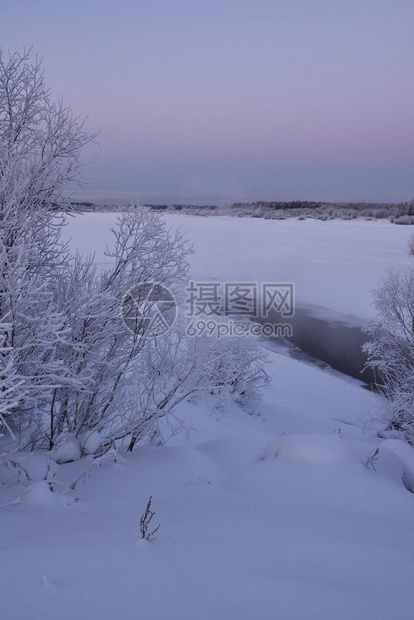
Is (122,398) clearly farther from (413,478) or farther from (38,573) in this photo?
(413,478)

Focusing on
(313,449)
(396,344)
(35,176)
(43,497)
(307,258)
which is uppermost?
(35,176)

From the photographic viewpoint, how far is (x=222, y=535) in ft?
8.31

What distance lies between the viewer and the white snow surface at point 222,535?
5.79 ft

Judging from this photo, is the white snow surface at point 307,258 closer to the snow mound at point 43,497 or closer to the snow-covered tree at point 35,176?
the snow-covered tree at point 35,176

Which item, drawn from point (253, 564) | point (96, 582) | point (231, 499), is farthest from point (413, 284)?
point (96, 582)

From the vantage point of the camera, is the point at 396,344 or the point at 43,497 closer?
the point at 43,497

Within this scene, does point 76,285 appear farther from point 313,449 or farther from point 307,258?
point 307,258

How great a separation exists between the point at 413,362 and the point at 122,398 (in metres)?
8.11

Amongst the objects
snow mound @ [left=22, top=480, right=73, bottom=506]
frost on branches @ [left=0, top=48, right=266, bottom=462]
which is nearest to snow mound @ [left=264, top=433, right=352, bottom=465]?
frost on branches @ [left=0, top=48, right=266, bottom=462]

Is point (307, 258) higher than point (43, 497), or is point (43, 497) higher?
point (307, 258)

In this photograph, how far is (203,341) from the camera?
4.83 meters

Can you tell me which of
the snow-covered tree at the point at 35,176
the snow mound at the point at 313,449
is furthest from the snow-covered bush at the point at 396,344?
the snow-covered tree at the point at 35,176

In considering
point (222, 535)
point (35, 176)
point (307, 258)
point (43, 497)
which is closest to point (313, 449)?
point (222, 535)

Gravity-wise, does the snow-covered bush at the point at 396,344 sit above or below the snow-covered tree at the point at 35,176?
below
